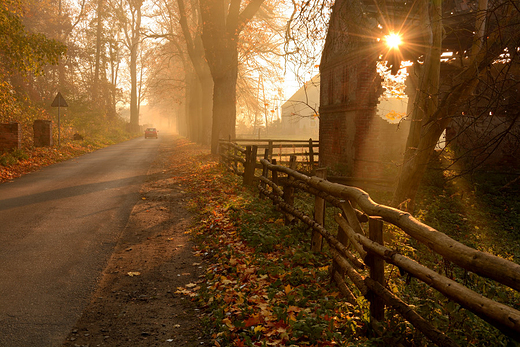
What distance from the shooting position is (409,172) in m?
8.60

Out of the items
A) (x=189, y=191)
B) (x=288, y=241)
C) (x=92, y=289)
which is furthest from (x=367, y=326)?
(x=189, y=191)

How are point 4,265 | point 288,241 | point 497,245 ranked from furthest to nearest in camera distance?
point 497,245 < point 288,241 < point 4,265

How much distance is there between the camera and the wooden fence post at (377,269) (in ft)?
11.5

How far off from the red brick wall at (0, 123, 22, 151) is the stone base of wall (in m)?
3.68

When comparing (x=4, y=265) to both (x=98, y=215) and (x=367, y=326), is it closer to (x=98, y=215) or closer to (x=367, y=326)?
(x=98, y=215)

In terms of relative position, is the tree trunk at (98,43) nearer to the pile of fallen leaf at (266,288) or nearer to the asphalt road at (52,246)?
the asphalt road at (52,246)

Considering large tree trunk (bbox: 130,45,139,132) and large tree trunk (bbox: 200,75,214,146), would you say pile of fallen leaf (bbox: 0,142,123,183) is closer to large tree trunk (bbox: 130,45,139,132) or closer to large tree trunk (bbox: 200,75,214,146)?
large tree trunk (bbox: 200,75,214,146)

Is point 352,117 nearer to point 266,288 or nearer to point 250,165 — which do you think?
point 250,165

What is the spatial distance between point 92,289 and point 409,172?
7.04 meters

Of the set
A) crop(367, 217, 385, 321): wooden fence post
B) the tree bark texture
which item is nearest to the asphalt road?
crop(367, 217, 385, 321): wooden fence post

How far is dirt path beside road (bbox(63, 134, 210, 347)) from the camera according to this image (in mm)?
3846

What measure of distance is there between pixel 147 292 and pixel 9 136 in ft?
46.2

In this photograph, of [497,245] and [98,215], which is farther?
[497,245]

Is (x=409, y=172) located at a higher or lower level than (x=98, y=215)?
higher
